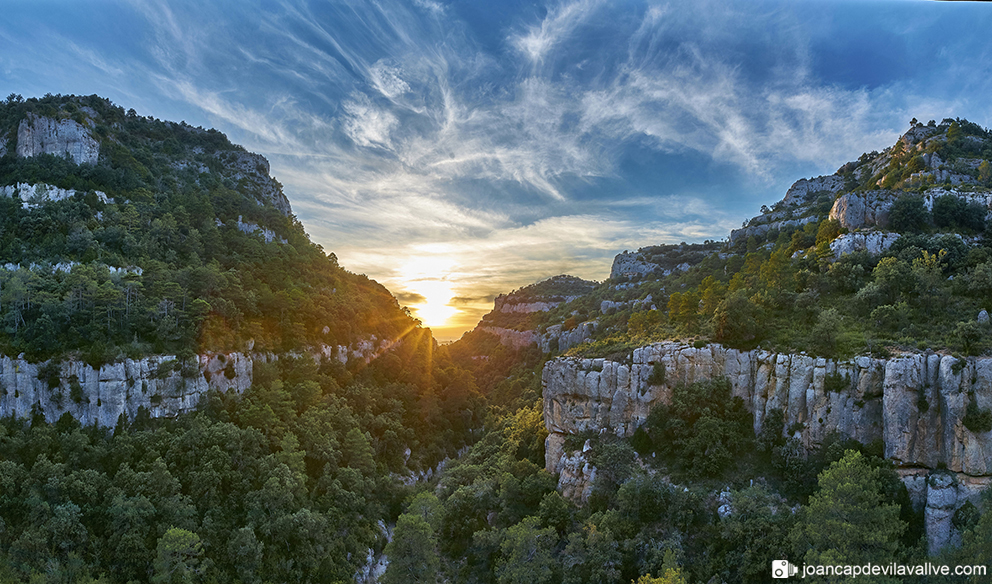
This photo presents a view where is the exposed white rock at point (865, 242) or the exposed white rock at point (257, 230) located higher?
the exposed white rock at point (257, 230)

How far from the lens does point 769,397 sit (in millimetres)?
36750

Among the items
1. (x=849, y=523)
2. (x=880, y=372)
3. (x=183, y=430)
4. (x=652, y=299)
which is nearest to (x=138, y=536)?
(x=183, y=430)

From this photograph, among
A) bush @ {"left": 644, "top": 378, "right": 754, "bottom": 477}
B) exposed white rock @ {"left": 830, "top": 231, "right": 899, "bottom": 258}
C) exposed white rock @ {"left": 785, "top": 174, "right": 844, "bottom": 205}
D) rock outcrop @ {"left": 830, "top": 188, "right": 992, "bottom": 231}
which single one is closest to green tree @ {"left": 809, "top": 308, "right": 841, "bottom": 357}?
bush @ {"left": 644, "top": 378, "right": 754, "bottom": 477}

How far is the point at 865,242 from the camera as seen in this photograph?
4672 cm

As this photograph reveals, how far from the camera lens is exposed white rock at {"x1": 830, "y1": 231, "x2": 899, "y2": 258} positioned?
151 ft

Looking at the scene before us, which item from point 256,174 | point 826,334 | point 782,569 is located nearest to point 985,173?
point 826,334

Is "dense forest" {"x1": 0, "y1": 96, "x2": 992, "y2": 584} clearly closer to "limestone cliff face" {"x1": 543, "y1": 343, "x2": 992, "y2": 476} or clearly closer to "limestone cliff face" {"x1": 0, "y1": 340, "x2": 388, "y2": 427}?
"limestone cliff face" {"x1": 0, "y1": 340, "x2": 388, "y2": 427}

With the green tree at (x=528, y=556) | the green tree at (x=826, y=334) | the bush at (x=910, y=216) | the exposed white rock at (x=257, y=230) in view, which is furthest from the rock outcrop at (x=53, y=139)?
the bush at (x=910, y=216)

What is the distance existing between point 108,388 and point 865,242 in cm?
7289

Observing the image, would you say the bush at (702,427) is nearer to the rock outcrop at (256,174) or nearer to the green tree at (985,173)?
the green tree at (985,173)

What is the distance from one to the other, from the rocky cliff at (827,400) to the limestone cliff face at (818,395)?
6 cm

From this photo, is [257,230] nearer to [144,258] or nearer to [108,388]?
[144,258]

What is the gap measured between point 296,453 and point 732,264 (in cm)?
6240

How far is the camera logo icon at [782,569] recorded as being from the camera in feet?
84.8
